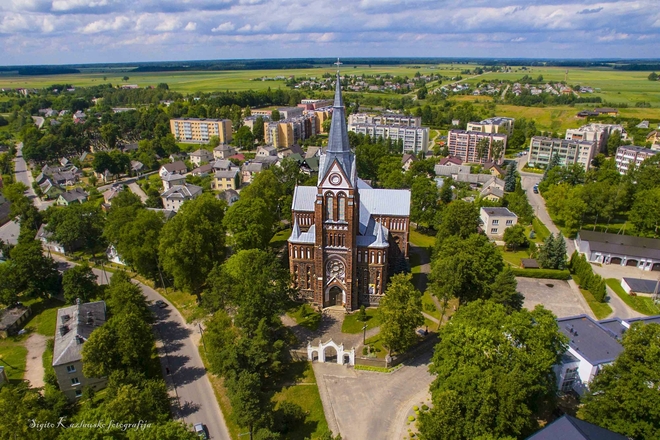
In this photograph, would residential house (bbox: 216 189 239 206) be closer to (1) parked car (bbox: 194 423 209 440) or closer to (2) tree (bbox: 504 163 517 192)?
(1) parked car (bbox: 194 423 209 440)

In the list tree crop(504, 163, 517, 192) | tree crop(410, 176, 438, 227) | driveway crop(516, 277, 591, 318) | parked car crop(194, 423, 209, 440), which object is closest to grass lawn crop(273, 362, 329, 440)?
parked car crop(194, 423, 209, 440)

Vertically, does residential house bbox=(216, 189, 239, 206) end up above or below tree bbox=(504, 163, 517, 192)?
below

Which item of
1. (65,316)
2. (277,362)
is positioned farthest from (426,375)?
(65,316)

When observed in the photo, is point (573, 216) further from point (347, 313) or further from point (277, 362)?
point (277, 362)

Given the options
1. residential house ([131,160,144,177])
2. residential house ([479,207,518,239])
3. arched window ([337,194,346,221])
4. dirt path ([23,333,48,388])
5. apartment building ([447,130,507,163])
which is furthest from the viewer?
apartment building ([447,130,507,163])

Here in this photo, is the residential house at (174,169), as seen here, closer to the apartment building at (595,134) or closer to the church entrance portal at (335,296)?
the church entrance portal at (335,296)

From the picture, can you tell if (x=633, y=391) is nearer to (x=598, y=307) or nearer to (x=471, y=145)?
(x=598, y=307)

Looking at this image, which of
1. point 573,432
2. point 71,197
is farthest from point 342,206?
point 71,197
